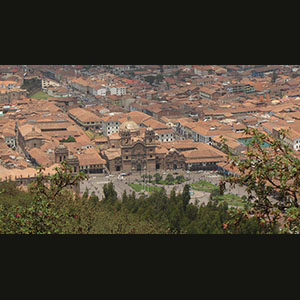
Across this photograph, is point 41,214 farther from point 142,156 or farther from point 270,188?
point 142,156

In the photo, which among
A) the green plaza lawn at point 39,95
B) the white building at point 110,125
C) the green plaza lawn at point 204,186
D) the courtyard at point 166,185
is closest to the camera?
the courtyard at point 166,185

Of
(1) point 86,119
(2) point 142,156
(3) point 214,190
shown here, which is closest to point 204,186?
(3) point 214,190

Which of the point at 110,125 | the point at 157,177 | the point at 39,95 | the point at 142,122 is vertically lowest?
the point at 39,95

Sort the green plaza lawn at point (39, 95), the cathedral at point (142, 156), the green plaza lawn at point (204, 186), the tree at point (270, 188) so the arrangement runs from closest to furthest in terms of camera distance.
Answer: the tree at point (270, 188), the green plaza lawn at point (204, 186), the cathedral at point (142, 156), the green plaza lawn at point (39, 95)

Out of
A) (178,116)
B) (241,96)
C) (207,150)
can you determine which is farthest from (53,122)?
(241,96)

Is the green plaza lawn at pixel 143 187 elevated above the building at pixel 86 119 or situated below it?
above

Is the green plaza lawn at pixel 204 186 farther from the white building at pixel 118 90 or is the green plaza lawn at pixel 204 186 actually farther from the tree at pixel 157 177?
the white building at pixel 118 90

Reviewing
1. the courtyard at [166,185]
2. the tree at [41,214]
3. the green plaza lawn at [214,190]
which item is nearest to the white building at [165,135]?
the courtyard at [166,185]

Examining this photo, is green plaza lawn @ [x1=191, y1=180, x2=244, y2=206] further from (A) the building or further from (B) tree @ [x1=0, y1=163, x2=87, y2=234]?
(A) the building
